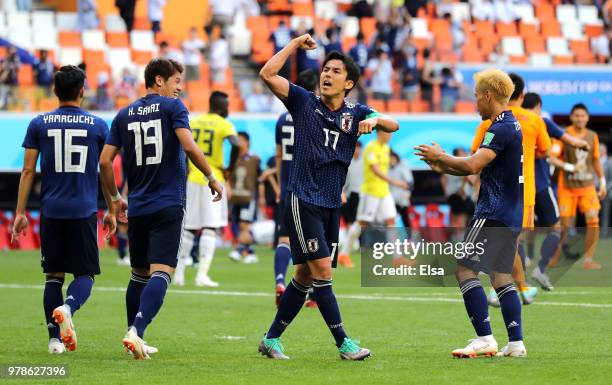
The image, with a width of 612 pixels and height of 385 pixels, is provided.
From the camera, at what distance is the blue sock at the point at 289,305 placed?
957cm

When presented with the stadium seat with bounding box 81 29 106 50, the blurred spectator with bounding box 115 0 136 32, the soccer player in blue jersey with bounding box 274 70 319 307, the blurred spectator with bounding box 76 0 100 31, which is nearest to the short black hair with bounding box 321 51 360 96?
the soccer player in blue jersey with bounding box 274 70 319 307

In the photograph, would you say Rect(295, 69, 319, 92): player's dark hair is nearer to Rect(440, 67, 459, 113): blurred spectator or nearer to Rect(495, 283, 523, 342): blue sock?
Rect(495, 283, 523, 342): blue sock

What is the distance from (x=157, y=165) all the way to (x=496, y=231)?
248 cm

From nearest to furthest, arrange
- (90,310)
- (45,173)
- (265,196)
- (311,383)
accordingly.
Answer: (311,383) → (45,173) → (90,310) → (265,196)

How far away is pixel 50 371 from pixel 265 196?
747 inches

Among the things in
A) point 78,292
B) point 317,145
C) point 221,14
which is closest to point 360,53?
point 221,14

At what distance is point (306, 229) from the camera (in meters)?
A: 9.32

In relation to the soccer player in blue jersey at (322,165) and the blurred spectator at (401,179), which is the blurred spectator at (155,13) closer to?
the blurred spectator at (401,179)

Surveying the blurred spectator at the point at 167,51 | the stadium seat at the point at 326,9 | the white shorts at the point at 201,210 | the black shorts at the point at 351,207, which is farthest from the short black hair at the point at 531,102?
the stadium seat at the point at 326,9

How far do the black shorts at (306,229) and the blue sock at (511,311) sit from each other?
4.27ft

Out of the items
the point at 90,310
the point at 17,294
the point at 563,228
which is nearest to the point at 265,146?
the point at 563,228

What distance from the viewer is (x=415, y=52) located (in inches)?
1272

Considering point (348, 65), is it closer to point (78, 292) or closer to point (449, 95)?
point (78, 292)

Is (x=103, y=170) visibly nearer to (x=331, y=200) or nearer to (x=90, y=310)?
(x=331, y=200)
